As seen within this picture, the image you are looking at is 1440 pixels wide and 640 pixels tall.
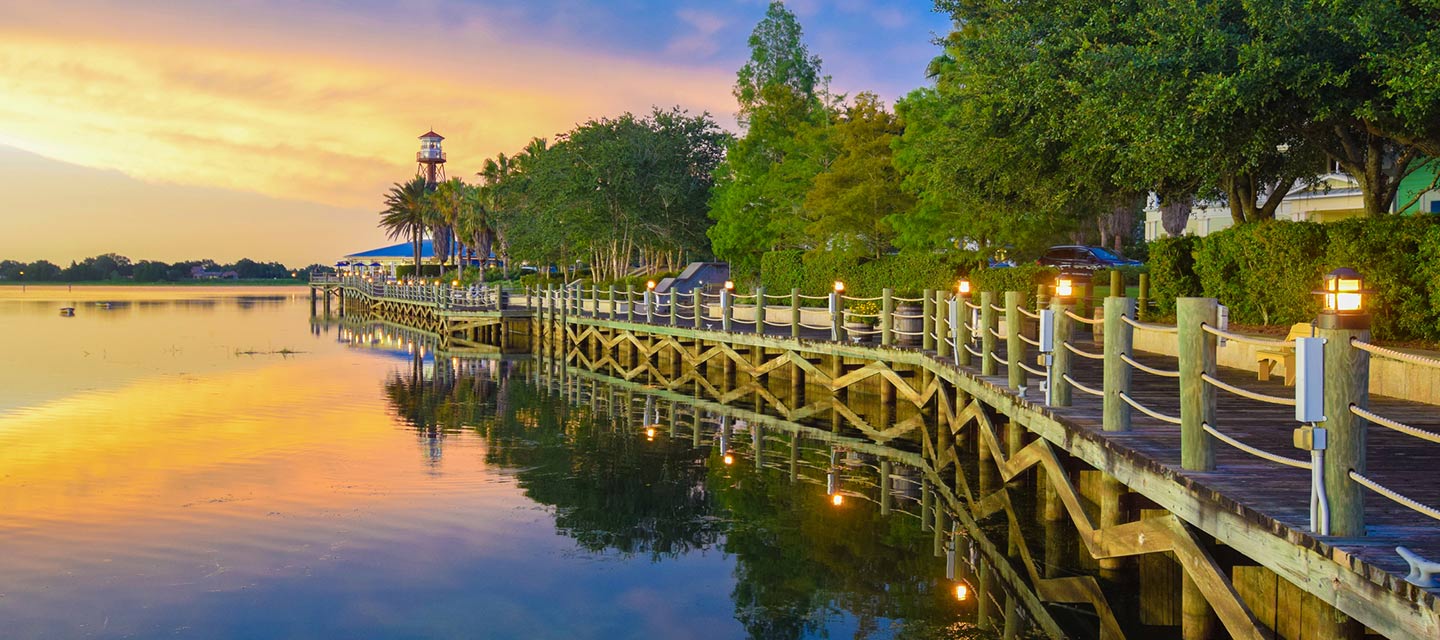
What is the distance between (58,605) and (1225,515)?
9881 mm

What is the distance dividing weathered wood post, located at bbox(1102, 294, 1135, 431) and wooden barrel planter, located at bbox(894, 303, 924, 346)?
1065cm

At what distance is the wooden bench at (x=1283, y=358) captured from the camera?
12.4 metres

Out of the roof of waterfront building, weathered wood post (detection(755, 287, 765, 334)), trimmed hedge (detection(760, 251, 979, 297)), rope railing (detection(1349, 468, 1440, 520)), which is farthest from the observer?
the roof of waterfront building

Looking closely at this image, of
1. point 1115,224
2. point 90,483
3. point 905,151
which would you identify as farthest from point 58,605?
point 1115,224

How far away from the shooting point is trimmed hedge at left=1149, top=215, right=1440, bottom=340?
13.5m

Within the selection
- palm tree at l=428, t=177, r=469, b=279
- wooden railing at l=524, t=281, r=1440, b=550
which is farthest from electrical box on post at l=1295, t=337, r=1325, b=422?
palm tree at l=428, t=177, r=469, b=279

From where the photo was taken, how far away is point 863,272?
112 ft

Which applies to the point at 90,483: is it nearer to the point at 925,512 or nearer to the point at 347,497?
the point at 347,497

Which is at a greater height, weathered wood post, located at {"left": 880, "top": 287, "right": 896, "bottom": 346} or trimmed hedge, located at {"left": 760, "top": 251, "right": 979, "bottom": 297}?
trimmed hedge, located at {"left": 760, "top": 251, "right": 979, "bottom": 297}

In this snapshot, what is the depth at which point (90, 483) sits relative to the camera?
15.9 m

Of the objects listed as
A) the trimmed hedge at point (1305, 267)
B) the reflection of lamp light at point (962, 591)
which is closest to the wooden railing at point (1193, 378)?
the trimmed hedge at point (1305, 267)

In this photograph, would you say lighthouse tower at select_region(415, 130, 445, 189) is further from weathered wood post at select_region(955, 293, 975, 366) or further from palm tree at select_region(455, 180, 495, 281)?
weathered wood post at select_region(955, 293, 975, 366)

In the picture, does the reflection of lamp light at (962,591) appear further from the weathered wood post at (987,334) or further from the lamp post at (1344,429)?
the lamp post at (1344,429)

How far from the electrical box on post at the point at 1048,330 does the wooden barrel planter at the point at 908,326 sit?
29.2 feet
